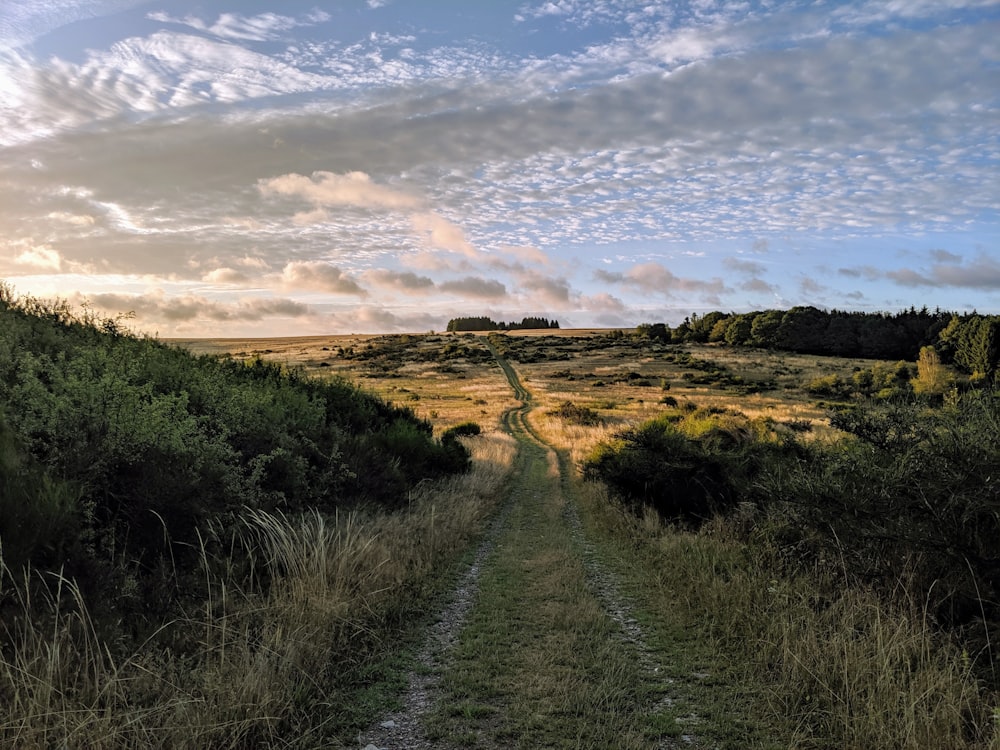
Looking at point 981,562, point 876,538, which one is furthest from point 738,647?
point 981,562

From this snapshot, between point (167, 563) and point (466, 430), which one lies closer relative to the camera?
point (167, 563)

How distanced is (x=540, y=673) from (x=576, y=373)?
2911 inches

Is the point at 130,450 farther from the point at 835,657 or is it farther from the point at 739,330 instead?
the point at 739,330

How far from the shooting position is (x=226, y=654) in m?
5.16

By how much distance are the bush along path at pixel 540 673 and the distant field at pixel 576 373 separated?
73.4 feet

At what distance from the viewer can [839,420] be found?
8891 millimetres

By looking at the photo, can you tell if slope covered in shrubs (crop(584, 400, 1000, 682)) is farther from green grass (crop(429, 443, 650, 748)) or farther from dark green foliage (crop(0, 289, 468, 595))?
dark green foliage (crop(0, 289, 468, 595))

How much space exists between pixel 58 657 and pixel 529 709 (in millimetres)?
3593

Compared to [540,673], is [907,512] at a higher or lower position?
higher

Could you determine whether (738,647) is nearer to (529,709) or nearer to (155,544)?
(529,709)

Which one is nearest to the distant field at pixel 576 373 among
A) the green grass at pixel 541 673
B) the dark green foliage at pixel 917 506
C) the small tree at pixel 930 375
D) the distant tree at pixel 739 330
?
the small tree at pixel 930 375

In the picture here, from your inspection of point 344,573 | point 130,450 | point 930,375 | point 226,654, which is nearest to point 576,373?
point 930,375

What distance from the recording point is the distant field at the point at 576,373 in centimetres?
4878

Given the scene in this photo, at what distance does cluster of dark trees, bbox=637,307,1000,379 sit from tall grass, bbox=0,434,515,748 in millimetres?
90747
